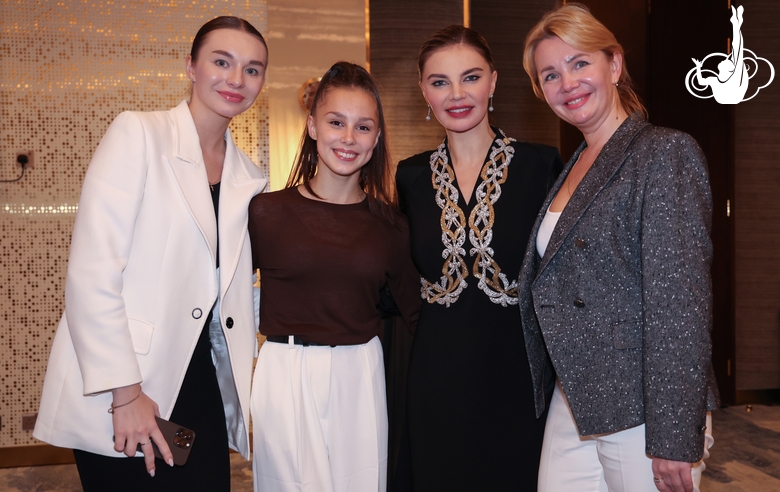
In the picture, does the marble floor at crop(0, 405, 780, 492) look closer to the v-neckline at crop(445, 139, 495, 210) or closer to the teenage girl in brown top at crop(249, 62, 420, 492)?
the teenage girl in brown top at crop(249, 62, 420, 492)

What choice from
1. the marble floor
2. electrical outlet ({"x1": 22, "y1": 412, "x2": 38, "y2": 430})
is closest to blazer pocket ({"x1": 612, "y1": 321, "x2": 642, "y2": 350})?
the marble floor

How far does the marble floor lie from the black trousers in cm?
194

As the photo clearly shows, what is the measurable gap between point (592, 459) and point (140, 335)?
1.24 m

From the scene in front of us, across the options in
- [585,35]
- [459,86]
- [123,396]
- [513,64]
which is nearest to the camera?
[123,396]

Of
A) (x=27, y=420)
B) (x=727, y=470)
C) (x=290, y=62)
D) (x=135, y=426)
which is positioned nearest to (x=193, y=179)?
(x=135, y=426)

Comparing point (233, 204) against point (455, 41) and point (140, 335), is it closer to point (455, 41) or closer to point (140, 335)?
point (140, 335)

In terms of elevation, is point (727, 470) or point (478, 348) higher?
point (478, 348)

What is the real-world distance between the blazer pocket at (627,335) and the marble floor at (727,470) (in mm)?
2555

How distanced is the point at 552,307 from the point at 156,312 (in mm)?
1055

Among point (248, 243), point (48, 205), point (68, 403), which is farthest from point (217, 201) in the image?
point (48, 205)

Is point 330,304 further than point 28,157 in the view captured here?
No

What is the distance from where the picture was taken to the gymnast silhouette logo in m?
5.06

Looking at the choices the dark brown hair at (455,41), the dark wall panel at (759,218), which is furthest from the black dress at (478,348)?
the dark wall panel at (759,218)

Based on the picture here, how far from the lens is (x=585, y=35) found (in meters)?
1.78
